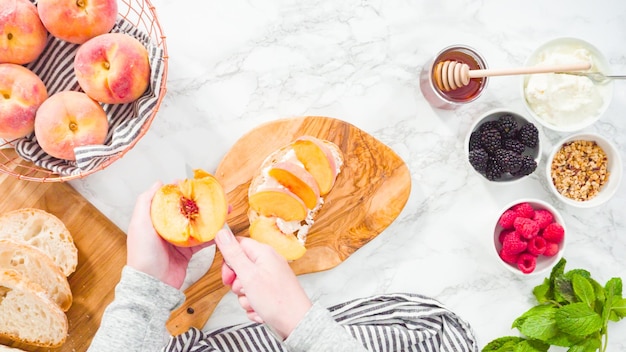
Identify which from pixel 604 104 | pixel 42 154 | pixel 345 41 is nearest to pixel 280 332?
pixel 42 154

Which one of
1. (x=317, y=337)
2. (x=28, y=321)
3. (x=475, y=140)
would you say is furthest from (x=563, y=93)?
(x=28, y=321)

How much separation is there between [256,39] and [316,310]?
28.8 inches

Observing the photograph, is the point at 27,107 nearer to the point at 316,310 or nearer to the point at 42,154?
the point at 42,154

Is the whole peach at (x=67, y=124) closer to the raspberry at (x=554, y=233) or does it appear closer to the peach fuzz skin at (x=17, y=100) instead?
the peach fuzz skin at (x=17, y=100)

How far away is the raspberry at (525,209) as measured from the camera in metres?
1.55

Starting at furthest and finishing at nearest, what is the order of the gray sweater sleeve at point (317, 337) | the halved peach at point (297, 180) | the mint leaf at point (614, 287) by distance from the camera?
1. the mint leaf at point (614, 287)
2. the halved peach at point (297, 180)
3. the gray sweater sleeve at point (317, 337)

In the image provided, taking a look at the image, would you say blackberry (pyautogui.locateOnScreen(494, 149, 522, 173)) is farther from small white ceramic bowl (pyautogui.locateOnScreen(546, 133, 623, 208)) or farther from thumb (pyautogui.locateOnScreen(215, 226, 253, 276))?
thumb (pyautogui.locateOnScreen(215, 226, 253, 276))

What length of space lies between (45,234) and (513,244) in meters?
1.14

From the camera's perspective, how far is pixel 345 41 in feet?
5.35

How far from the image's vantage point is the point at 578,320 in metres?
1.52

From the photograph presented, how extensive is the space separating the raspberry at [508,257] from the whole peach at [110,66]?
3.24ft

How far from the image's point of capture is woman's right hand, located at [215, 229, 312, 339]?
1273mm

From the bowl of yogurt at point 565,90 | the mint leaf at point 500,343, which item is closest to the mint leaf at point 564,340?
the mint leaf at point 500,343

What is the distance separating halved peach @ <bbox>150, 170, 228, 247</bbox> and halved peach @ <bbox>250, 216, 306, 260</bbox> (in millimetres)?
128
